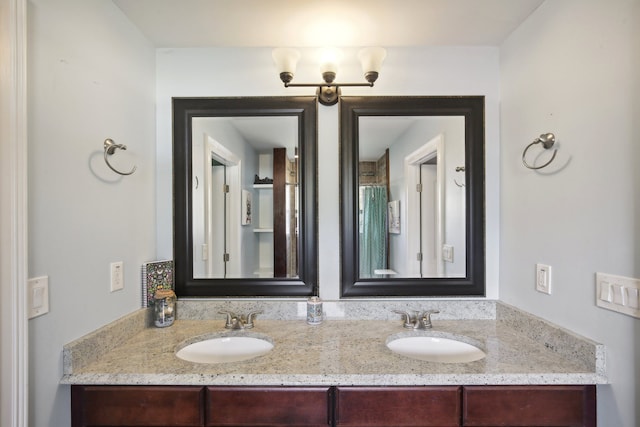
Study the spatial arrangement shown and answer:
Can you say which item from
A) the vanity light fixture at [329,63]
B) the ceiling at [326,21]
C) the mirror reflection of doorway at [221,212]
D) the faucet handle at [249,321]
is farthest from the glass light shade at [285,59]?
the faucet handle at [249,321]

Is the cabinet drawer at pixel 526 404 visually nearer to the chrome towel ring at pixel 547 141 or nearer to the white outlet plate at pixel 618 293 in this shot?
the white outlet plate at pixel 618 293

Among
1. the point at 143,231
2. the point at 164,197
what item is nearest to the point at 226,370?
the point at 143,231

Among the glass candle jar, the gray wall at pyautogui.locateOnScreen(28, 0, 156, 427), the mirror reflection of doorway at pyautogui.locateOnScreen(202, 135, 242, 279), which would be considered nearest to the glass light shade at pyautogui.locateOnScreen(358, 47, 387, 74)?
the mirror reflection of doorway at pyautogui.locateOnScreen(202, 135, 242, 279)

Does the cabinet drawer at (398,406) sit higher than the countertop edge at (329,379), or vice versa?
the countertop edge at (329,379)

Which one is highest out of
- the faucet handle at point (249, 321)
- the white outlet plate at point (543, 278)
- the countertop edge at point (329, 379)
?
the white outlet plate at point (543, 278)

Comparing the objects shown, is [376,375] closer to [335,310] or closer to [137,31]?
[335,310]

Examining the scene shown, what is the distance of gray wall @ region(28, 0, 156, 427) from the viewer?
1.02 meters

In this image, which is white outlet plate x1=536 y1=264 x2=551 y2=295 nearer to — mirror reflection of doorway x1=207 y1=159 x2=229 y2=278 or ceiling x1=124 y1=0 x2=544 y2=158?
ceiling x1=124 y1=0 x2=544 y2=158

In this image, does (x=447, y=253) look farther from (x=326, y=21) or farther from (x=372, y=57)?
(x=326, y=21)

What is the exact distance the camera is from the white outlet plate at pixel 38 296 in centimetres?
97

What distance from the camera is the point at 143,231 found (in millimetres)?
1564

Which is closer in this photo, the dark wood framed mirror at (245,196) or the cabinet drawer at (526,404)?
the cabinet drawer at (526,404)

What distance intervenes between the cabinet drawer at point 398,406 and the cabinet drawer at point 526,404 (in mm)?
57

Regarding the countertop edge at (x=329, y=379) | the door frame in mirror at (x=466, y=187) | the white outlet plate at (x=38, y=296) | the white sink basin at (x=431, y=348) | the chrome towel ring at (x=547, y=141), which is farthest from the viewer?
the door frame in mirror at (x=466, y=187)
